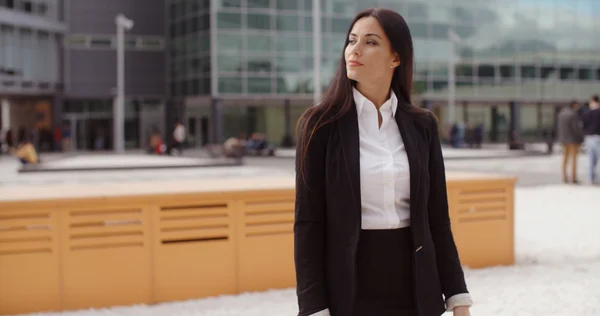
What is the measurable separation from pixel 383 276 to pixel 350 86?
652mm

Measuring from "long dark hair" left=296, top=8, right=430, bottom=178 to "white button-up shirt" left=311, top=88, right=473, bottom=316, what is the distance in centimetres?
6

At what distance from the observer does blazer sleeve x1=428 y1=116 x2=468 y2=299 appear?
2658 mm

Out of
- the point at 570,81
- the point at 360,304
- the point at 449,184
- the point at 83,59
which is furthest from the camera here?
the point at 570,81

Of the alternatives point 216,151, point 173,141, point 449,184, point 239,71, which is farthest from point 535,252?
point 239,71

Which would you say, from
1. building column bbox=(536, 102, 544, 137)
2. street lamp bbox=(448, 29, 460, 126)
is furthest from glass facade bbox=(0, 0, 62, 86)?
building column bbox=(536, 102, 544, 137)

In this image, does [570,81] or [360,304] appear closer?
[360,304]

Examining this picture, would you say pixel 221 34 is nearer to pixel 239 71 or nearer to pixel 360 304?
pixel 239 71

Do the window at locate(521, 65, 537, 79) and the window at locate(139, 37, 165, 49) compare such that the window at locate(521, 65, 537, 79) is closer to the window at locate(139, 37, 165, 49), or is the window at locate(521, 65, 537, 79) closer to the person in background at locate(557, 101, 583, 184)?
the window at locate(139, 37, 165, 49)

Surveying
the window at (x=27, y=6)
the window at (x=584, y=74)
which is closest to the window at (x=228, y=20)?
the window at (x=27, y=6)

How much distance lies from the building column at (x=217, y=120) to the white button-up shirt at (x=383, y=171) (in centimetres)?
4204

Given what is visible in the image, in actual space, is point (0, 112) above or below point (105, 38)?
below

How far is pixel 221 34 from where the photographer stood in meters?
43.9

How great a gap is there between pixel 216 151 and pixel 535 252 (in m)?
23.2

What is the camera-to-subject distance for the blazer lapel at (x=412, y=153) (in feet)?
8.25
